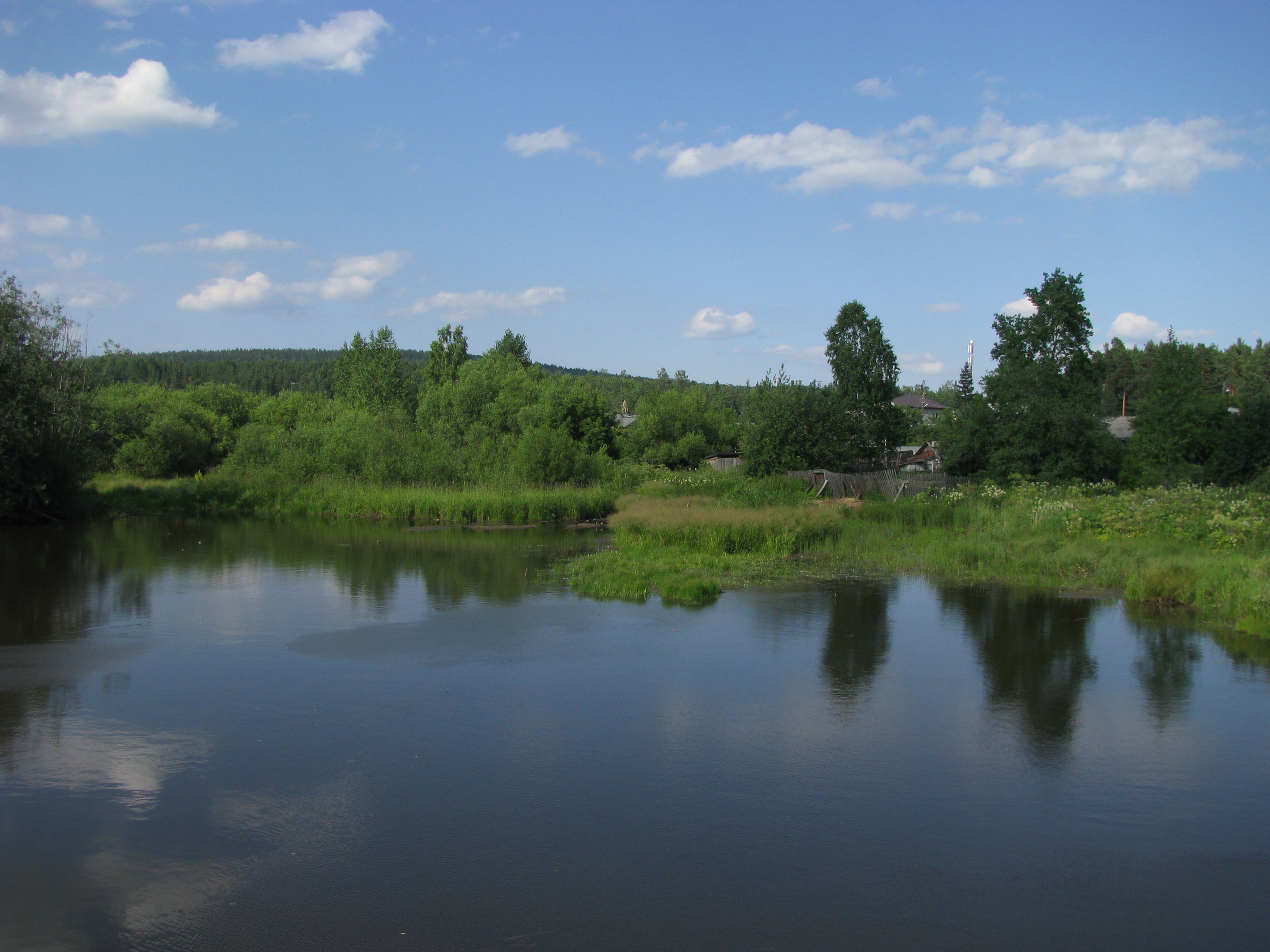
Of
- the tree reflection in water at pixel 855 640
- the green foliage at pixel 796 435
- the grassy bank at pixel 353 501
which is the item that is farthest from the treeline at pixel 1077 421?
the tree reflection in water at pixel 855 640

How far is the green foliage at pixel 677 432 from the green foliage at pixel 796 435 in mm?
16660

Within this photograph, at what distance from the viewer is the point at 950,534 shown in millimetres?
21406

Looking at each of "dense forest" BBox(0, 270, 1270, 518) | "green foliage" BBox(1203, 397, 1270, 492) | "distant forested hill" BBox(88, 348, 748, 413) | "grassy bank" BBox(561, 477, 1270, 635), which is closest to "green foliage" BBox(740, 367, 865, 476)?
"dense forest" BBox(0, 270, 1270, 518)

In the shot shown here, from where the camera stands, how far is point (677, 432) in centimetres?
5416

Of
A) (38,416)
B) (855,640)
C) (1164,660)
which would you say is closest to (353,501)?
(38,416)

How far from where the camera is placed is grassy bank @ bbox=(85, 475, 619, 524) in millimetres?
31484

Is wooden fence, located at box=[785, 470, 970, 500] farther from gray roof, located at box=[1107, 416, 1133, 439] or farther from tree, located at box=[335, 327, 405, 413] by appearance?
tree, located at box=[335, 327, 405, 413]

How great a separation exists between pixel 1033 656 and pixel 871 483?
18.7 metres

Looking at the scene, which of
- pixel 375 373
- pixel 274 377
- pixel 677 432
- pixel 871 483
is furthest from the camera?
pixel 274 377

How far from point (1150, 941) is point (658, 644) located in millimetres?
7231

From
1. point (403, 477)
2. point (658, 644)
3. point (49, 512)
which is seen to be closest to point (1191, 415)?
point (658, 644)

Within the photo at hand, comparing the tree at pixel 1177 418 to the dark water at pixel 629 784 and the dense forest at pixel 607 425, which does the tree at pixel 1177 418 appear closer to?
the dense forest at pixel 607 425

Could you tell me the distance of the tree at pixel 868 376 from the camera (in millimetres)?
36875

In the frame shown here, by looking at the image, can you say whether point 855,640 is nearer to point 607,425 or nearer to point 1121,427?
point 607,425
